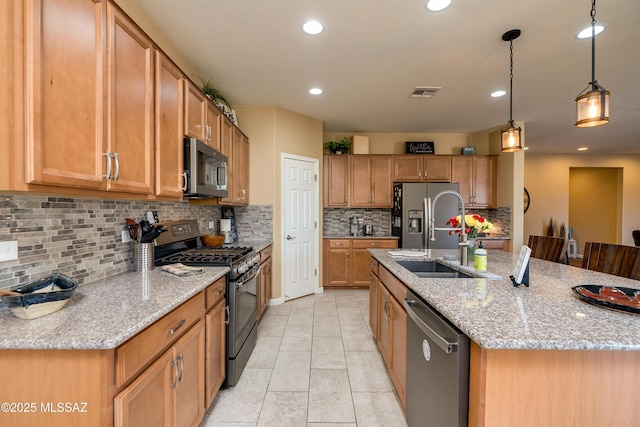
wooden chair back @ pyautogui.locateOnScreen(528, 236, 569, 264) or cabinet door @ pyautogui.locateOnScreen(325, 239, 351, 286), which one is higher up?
wooden chair back @ pyautogui.locateOnScreen(528, 236, 569, 264)

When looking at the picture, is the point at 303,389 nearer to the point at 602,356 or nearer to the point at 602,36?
the point at 602,356

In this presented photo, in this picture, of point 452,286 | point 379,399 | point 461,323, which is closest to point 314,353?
point 379,399

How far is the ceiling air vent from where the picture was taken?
3.24 metres

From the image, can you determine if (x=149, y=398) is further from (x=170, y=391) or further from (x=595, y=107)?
(x=595, y=107)

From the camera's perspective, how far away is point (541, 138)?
5.34m

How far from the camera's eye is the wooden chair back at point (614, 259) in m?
1.91

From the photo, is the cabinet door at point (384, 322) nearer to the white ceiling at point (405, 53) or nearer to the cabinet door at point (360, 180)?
the white ceiling at point (405, 53)

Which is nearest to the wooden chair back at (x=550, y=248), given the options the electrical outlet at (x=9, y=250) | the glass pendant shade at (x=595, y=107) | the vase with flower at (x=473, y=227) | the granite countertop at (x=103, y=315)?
the vase with flower at (x=473, y=227)

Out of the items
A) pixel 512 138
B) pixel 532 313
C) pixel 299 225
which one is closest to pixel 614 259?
pixel 512 138

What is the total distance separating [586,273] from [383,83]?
248 cm

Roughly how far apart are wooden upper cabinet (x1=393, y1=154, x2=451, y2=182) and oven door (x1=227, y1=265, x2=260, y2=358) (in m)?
3.23

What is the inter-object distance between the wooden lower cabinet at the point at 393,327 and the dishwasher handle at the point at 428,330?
0.23 meters

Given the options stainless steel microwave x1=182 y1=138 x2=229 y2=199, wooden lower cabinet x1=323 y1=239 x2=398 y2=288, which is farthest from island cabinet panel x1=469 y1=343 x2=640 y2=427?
wooden lower cabinet x1=323 y1=239 x2=398 y2=288

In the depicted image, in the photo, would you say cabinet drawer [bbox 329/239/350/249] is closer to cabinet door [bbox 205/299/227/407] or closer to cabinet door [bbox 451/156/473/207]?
cabinet door [bbox 451/156/473/207]
